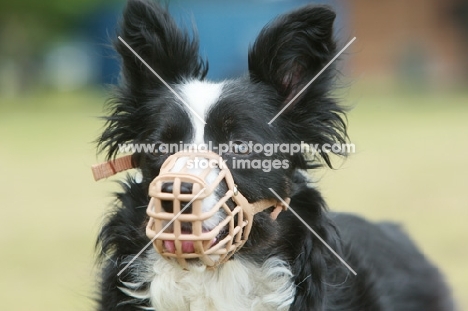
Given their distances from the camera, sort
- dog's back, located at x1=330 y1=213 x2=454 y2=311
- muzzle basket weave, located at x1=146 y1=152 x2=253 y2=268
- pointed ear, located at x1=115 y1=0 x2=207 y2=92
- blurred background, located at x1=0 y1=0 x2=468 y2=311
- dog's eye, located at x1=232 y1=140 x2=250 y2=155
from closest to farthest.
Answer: muzzle basket weave, located at x1=146 y1=152 x2=253 y2=268
dog's eye, located at x1=232 y1=140 x2=250 y2=155
pointed ear, located at x1=115 y1=0 x2=207 y2=92
dog's back, located at x1=330 y1=213 x2=454 y2=311
blurred background, located at x1=0 y1=0 x2=468 y2=311

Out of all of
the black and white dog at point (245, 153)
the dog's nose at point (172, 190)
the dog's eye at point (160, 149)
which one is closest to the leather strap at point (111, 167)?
the black and white dog at point (245, 153)

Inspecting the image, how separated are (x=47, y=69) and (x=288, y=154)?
102 feet

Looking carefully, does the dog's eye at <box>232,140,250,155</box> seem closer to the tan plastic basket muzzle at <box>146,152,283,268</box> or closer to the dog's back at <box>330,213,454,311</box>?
the tan plastic basket muzzle at <box>146,152,283,268</box>

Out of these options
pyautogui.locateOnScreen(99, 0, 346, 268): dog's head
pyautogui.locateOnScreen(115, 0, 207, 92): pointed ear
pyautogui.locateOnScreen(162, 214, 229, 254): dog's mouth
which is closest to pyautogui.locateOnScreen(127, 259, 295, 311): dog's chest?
pyautogui.locateOnScreen(99, 0, 346, 268): dog's head

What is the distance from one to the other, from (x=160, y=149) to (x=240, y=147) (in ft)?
1.54

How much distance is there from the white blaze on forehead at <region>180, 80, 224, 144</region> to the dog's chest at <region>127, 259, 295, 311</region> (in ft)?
2.48

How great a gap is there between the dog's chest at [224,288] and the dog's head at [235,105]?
0.21 meters

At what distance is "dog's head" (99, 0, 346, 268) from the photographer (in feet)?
14.1

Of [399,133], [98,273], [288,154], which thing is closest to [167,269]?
[98,273]

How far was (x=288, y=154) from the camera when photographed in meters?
4.56

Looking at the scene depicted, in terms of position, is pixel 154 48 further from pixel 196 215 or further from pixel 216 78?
pixel 196 215

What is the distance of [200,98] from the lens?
14.4 feet

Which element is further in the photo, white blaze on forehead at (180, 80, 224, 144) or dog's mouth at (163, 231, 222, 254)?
white blaze on forehead at (180, 80, 224, 144)

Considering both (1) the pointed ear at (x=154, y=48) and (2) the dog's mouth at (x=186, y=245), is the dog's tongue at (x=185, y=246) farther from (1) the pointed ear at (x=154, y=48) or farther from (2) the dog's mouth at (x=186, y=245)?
(1) the pointed ear at (x=154, y=48)
